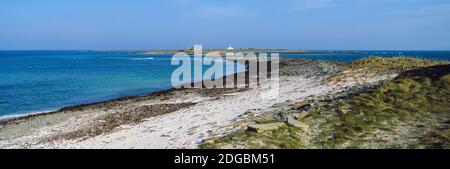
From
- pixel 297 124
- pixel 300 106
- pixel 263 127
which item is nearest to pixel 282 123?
pixel 297 124

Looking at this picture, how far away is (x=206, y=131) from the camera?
1483cm

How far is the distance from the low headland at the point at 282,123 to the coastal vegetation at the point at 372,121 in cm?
3

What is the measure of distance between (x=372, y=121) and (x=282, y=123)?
2.91 metres

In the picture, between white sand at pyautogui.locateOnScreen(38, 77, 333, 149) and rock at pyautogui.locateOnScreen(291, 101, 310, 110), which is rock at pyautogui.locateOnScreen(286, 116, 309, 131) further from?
rock at pyautogui.locateOnScreen(291, 101, 310, 110)

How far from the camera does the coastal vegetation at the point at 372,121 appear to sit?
39.3 feet

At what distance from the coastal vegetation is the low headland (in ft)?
0.08

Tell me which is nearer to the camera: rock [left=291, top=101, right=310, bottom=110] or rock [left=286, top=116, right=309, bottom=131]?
rock [left=286, top=116, right=309, bottom=131]

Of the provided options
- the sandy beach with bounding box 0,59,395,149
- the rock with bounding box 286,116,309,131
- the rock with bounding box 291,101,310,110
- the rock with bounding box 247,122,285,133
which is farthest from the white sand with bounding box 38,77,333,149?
the rock with bounding box 286,116,309,131

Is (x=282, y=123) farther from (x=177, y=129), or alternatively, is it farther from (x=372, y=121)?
(x=177, y=129)

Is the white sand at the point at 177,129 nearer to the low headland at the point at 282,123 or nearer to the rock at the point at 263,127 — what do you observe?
the low headland at the point at 282,123

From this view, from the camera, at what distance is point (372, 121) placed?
14.1 meters

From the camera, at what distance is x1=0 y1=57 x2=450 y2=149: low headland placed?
1241 centimetres
